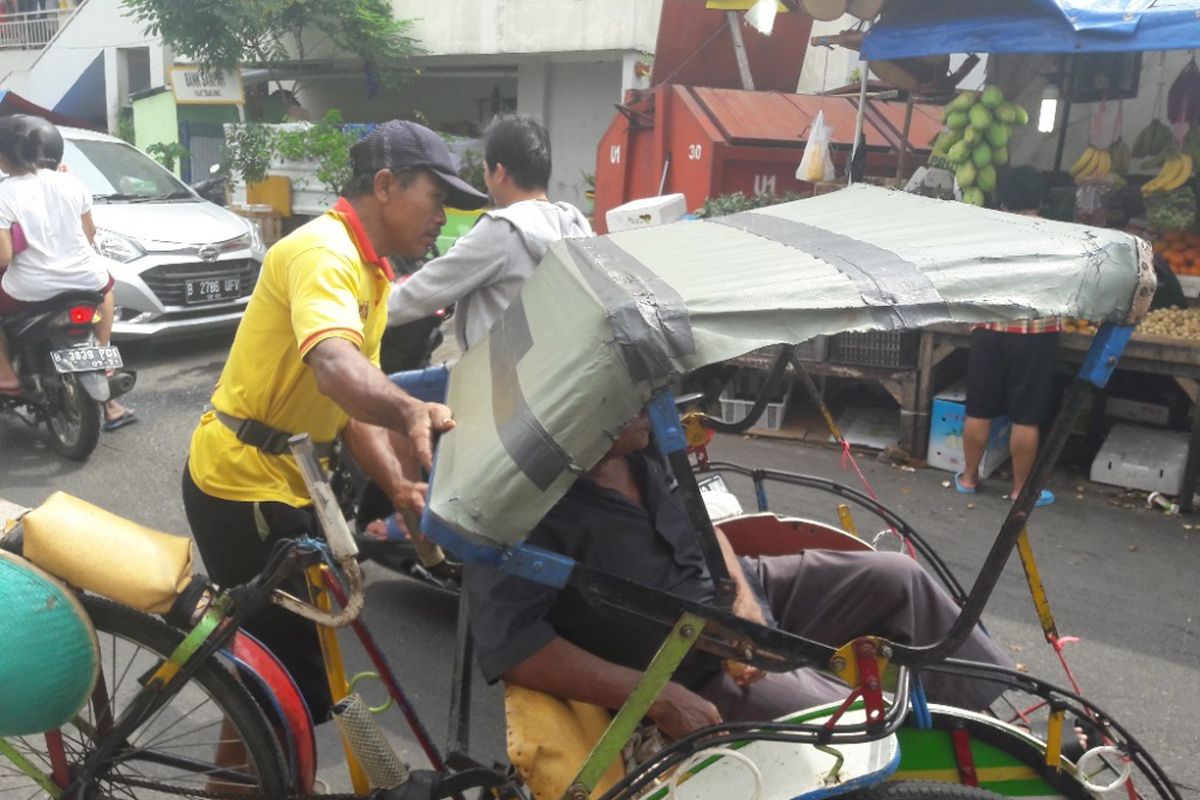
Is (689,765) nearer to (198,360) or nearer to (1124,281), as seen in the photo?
(1124,281)

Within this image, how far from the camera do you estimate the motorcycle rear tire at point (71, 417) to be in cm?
566

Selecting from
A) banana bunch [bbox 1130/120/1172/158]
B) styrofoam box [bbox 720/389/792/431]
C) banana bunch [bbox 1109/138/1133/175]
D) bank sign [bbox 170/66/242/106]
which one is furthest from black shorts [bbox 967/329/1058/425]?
bank sign [bbox 170/66/242/106]

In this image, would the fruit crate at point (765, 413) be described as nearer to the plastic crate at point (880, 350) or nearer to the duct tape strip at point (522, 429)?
the plastic crate at point (880, 350)

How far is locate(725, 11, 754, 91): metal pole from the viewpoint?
882 cm

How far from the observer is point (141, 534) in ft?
7.34

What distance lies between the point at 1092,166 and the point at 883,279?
5694mm

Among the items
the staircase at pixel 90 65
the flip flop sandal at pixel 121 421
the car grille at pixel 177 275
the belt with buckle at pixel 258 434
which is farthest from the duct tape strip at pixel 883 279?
the staircase at pixel 90 65

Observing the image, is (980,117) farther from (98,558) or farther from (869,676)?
(98,558)

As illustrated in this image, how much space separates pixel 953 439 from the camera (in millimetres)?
5758

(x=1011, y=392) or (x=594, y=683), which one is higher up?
(x=594, y=683)

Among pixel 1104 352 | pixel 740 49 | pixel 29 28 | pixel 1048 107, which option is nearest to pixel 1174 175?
pixel 1048 107

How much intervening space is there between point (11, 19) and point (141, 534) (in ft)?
91.1

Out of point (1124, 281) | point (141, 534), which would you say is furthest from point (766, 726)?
point (141, 534)

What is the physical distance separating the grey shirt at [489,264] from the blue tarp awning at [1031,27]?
3.42m
